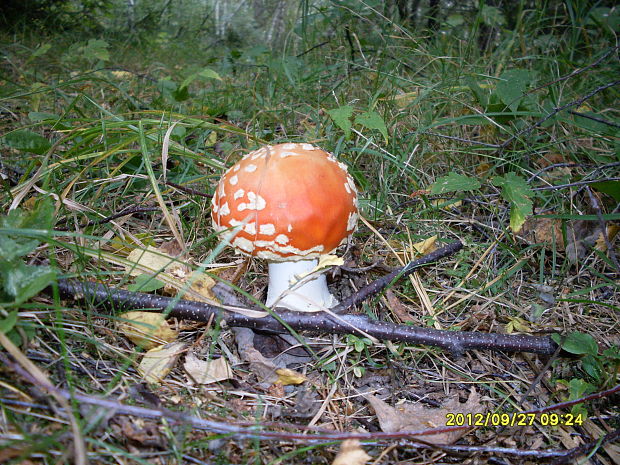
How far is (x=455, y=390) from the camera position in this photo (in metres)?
2.05

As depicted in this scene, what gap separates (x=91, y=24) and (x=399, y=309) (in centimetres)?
708

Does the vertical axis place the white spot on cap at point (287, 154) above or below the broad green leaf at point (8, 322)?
above

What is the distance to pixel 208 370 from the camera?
1.90 meters

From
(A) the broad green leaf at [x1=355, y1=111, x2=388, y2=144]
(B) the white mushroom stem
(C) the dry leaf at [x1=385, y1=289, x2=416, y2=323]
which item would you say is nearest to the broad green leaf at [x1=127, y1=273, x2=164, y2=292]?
(B) the white mushroom stem

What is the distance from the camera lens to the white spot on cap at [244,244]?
205 centimetres

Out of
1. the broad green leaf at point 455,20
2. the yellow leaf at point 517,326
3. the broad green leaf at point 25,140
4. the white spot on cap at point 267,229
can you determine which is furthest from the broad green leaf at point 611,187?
the broad green leaf at point 25,140

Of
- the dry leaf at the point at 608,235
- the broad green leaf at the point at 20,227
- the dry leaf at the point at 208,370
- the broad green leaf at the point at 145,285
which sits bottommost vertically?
the dry leaf at the point at 208,370

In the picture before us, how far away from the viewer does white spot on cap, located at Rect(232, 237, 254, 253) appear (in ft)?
6.74

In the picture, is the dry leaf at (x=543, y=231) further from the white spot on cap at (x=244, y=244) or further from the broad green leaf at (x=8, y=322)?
the broad green leaf at (x=8, y=322)

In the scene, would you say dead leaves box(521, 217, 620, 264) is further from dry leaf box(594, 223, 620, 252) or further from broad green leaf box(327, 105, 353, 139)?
broad green leaf box(327, 105, 353, 139)

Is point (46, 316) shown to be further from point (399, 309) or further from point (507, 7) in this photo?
point (507, 7)

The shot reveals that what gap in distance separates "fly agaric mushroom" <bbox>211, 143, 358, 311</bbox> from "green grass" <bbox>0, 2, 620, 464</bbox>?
0.34 m
